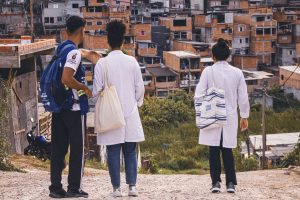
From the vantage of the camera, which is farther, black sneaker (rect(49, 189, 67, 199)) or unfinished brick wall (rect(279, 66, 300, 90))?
unfinished brick wall (rect(279, 66, 300, 90))

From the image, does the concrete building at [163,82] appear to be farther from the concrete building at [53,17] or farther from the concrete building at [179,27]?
the concrete building at [53,17]

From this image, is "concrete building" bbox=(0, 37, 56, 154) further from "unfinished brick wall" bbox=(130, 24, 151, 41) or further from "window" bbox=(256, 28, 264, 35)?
"window" bbox=(256, 28, 264, 35)

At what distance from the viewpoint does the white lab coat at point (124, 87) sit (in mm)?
5078

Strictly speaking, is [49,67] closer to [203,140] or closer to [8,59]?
[203,140]

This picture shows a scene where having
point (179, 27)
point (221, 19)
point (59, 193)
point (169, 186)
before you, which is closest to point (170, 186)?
point (169, 186)

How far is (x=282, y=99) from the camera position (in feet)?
94.3

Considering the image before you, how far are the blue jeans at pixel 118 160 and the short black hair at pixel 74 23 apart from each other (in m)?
1.00

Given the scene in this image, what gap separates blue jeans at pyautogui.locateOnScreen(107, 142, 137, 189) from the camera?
16.9ft

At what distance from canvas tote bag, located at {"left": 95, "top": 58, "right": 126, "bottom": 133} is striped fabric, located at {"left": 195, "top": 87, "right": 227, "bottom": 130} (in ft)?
2.70

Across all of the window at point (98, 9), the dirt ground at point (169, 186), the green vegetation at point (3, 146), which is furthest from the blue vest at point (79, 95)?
the window at point (98, 9)

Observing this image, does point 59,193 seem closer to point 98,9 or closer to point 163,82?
point 163,82

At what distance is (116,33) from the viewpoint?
5125mm

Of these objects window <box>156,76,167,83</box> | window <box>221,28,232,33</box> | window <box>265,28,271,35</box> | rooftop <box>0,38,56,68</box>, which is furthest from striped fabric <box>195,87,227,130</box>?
window <box>265,28,271,35</box>

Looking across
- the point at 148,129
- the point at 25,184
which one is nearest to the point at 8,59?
the point at 25,184
